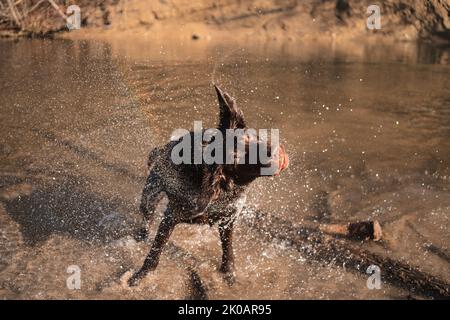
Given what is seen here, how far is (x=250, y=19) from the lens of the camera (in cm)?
1617

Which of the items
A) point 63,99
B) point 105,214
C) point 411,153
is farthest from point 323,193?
point 63,99

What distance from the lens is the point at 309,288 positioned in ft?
12.5

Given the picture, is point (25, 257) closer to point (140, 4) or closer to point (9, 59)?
point (9, 59)

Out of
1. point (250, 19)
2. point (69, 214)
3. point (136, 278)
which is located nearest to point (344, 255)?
point (136, 278)

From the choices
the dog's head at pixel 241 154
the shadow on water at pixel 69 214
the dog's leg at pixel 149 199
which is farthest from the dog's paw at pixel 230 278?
the shadow on water at pixel 69 214

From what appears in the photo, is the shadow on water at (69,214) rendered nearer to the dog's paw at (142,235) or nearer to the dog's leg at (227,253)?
the dog's paw at (142,235)

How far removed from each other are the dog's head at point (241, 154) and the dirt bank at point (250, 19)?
499 inches

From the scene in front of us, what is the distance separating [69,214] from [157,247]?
1.77 metres

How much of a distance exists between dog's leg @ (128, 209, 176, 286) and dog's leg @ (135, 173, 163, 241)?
47cm

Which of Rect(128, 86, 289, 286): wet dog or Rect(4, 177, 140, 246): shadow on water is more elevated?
Rect(128, 86, 289, 286): wet dog

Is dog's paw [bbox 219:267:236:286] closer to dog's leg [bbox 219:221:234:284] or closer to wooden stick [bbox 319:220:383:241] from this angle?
dog's leg [bbox 219:221:234:284]

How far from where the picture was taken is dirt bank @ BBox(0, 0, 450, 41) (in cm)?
1551

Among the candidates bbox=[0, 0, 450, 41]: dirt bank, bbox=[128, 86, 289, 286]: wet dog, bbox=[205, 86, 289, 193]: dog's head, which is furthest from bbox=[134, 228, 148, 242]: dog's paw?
bbox=[0, 0, 450, 41]: dirt bank

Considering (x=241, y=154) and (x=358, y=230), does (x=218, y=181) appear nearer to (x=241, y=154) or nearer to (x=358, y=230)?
(x=241, y=154)
